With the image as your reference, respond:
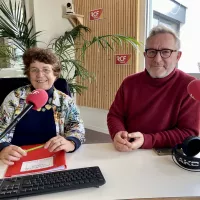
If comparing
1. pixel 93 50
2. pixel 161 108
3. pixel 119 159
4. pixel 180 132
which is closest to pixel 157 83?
pixel 161 108

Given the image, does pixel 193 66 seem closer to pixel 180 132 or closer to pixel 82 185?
pixel 180 132

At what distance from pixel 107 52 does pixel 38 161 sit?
2.79m

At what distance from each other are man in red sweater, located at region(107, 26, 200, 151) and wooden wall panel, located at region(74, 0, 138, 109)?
1.91 metres

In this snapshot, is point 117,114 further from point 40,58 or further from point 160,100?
point 40,58

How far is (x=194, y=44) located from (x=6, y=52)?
8.08 ft

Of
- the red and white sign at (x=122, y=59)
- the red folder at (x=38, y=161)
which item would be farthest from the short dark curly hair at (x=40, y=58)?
the red and white sign at (x=122, y=59)

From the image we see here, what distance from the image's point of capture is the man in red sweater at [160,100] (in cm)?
133

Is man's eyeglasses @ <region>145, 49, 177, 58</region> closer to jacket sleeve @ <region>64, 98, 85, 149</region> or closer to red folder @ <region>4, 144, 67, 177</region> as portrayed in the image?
jacket sleeve @ <region>64, 98, 85, 149</region>

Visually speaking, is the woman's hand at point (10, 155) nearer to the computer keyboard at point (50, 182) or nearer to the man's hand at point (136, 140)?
the computer keyboard at point (50, 182)

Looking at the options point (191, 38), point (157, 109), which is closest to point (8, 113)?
point (157, 109)

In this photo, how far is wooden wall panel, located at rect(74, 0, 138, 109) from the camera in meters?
3.28

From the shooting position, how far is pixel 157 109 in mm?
1421

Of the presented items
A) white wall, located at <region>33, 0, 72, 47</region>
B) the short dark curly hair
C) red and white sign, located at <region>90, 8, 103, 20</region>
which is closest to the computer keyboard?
the short dark curly hair

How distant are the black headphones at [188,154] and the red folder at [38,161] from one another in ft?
1.74
